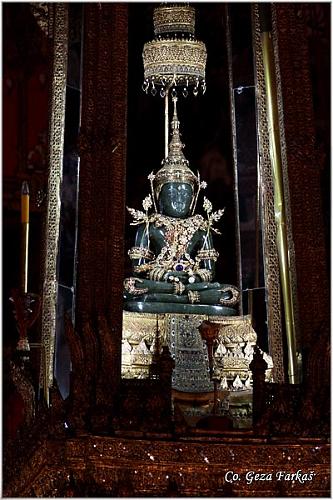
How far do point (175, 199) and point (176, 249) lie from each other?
331 mm

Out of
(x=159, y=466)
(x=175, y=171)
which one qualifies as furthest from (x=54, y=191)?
(x=159, y=466)

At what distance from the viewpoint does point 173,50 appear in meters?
9.88

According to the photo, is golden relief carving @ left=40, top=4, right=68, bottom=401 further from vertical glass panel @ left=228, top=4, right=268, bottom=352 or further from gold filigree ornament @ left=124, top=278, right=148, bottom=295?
vertical glass panel @ left=228, top=4, right=268, bottom=352

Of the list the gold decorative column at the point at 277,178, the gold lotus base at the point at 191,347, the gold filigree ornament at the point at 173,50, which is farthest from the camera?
the gold filigree ornament at the point at 173,50

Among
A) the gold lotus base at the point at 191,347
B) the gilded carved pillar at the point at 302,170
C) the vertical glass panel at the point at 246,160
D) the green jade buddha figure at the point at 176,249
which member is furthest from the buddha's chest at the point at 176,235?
the gilded carved pillar at the point at 302,170

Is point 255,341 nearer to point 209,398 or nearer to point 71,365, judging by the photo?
point 209,398

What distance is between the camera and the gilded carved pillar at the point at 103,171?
8.11m

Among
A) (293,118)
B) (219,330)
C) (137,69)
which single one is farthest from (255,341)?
(137,69)

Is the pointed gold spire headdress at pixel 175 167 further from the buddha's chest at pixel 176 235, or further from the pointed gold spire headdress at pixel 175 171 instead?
the buddha's chest at pixel 176 235

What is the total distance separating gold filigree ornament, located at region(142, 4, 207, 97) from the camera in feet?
32.3

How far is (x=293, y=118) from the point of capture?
28.9ft

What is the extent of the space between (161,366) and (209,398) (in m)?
1.12

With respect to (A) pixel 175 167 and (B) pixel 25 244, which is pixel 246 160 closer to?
(A) pixel 175 167

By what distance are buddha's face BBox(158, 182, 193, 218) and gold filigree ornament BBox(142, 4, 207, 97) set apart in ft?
2.14
